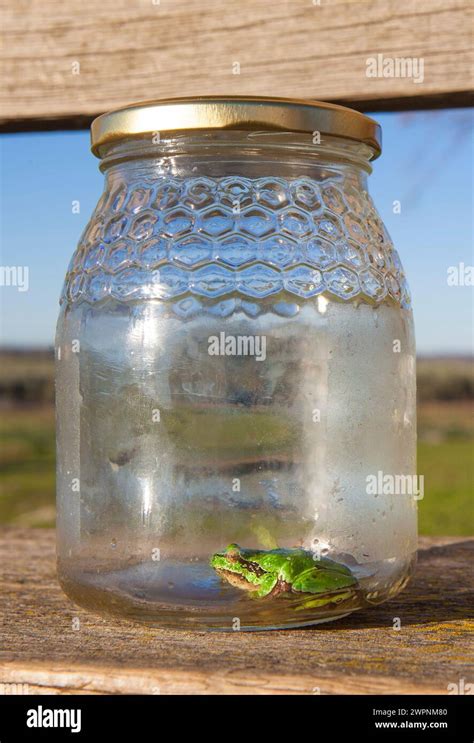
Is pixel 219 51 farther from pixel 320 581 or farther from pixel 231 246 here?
pixel 320 581

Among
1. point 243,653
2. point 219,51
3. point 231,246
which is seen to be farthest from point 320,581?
point 219,51

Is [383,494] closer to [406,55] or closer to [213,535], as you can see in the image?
[213,535]

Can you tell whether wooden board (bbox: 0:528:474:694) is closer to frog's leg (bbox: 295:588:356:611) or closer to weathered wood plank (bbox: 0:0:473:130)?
frog's leg (bbox: 295:588:356:611)

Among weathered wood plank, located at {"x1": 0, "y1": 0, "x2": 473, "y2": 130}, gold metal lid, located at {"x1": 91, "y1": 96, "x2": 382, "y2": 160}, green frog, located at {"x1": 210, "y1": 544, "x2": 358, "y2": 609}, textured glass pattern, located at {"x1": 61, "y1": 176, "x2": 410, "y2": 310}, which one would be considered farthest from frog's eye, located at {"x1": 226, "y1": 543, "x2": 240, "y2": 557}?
weathered wood plank, located at {"x1": 0, "y1": 0, "x2": 473, "y2": 130}

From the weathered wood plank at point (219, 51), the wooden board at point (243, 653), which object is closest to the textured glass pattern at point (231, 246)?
the weathered wood plank at point (219, 51)
